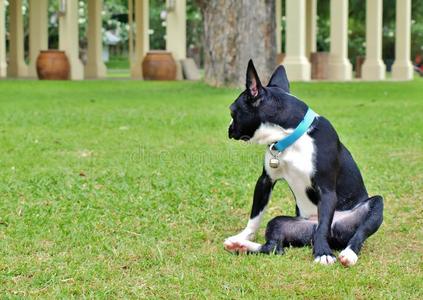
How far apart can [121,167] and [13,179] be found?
1.01 m

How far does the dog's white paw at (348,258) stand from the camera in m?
4.40

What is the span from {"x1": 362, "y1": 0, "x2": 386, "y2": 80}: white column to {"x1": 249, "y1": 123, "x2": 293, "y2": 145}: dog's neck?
2622 centimetres

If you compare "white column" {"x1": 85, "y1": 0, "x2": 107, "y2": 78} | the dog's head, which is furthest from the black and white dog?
"white column" {"x1": 85, "y1": 0, "x2": 107, "y2": 78}

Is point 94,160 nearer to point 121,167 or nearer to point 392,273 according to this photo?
point 121,167

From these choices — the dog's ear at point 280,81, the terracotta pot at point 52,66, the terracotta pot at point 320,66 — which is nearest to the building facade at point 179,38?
the terracotta pot at point 320,66

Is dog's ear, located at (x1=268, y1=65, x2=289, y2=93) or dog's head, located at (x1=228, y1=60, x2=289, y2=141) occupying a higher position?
dog's ear, located at (x1=268, y1=65, x2=289, y2=93)

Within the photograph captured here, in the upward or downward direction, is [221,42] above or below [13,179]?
above

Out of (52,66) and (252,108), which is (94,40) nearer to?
(52,66)

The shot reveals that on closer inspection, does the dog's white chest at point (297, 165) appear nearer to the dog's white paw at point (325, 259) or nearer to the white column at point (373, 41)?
the dog's white paw at point (325, 259)

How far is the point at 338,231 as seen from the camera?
4789 millimetres

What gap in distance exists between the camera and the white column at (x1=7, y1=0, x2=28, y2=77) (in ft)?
109

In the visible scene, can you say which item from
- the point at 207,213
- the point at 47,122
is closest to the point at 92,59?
the point at 47,122

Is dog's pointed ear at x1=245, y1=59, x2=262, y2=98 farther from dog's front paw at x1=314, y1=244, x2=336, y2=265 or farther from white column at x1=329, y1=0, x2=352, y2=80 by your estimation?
white column at x1=329, y1=0, x2=352, y2=80

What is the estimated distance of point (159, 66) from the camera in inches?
1061
